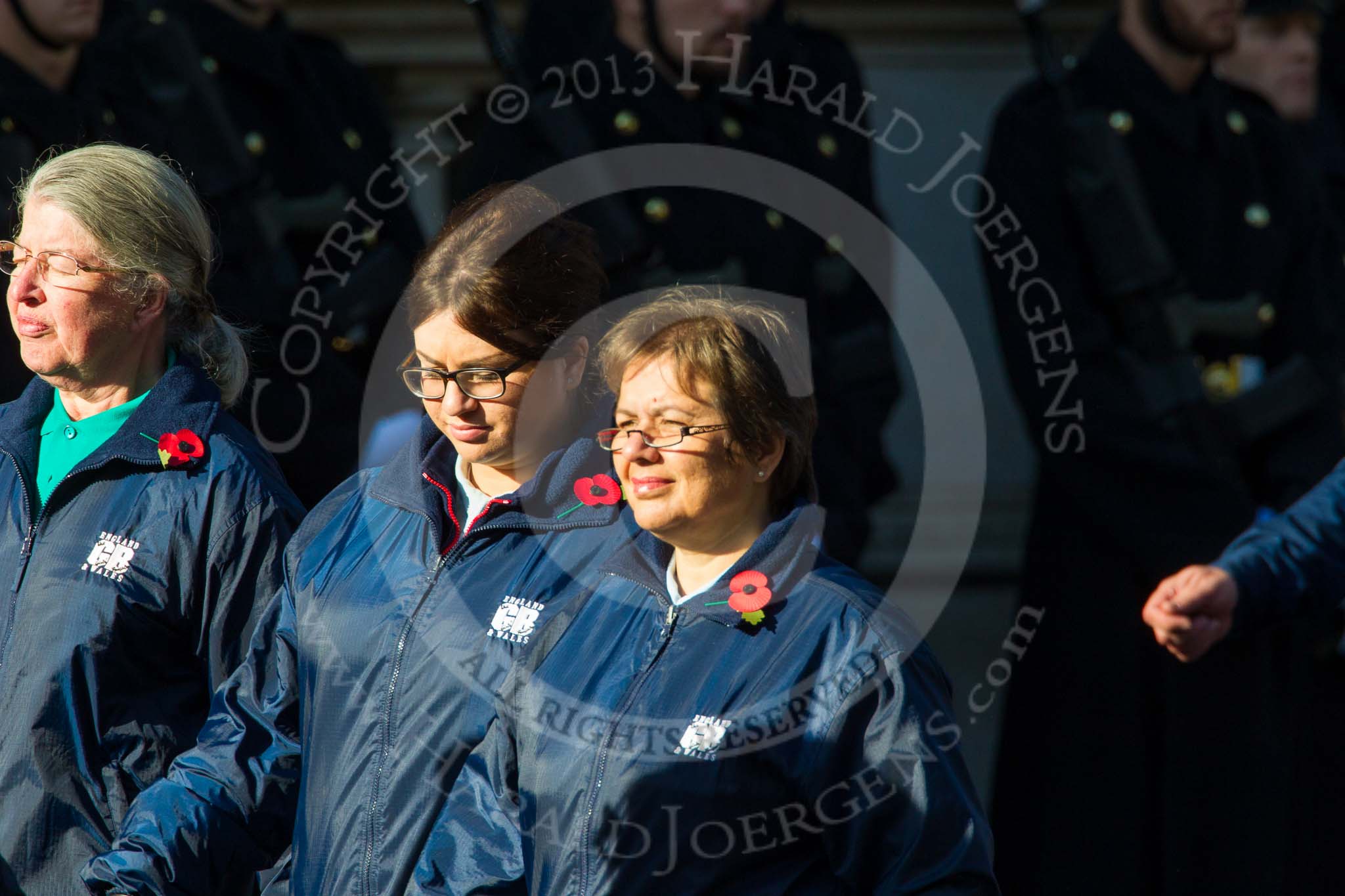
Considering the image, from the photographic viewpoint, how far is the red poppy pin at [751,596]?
219 cm

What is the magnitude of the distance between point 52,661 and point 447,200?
2.89 metres

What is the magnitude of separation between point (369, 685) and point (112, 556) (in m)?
0.46

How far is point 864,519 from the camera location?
13.8ft

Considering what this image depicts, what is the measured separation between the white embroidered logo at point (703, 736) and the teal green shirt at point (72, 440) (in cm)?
106

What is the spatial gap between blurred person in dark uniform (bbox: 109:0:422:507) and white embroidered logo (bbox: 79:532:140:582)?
1378mm

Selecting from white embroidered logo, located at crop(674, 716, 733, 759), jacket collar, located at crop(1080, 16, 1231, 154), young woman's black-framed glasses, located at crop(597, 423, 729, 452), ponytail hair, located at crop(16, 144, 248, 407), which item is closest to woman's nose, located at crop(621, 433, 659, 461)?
young woman's black-framed glasses, located at crop(597, 423, 729, 452)

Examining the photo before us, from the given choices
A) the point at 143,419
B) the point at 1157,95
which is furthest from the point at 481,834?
the point at 1157,95

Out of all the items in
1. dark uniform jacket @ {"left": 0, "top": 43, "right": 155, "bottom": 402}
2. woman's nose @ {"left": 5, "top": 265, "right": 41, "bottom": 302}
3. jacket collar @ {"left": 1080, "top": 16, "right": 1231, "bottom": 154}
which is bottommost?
woman's nose @ {"left": 5, "top": 265, "right": 41, "bottom": 302}

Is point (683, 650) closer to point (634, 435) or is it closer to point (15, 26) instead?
point (634, 435)

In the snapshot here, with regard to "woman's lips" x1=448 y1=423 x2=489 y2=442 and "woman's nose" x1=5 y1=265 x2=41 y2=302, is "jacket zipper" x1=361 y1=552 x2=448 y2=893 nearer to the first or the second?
"woman's lips" x1=448 y1=423 x2=489 y2=442

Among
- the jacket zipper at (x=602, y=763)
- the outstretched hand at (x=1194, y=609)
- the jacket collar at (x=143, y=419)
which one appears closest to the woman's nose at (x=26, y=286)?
the jacket collar at (x=143, y=419)

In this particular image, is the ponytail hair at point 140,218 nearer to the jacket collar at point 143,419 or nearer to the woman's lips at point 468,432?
the jacket collar at point 143,419

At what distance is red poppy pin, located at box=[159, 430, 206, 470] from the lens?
2.64m

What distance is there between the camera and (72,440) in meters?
2.75
